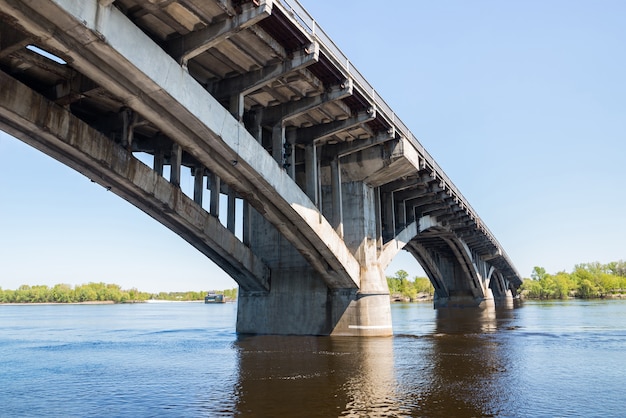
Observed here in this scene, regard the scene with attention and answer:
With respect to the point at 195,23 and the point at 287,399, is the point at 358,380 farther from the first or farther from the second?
the point at 195,23

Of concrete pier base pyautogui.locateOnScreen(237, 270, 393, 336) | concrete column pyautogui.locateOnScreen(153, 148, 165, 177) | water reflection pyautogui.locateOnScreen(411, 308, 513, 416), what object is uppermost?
concrete column pyautogui.locateOnScreen(153, 148, 165, 177)

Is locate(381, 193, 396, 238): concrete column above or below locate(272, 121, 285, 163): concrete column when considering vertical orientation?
below

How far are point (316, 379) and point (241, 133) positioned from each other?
29.5 ft

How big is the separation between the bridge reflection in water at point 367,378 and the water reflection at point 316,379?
2 cm

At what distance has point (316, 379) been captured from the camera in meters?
14.1

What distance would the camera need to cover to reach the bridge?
13745 millimetres

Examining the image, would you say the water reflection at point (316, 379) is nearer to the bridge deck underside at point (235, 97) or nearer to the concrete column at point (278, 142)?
the bridge deck underside at point (235, 97)

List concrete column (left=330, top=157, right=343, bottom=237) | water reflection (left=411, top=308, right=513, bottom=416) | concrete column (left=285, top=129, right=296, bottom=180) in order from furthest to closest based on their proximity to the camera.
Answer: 1. concrete column (left=330, top=157, right=343, bottom=237)
2. concrete column (left=285, top=129, right=296, bottom=180)
3. water reflection (left=411, top=308, right=513, bottom=416)

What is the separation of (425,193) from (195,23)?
80.0 feet

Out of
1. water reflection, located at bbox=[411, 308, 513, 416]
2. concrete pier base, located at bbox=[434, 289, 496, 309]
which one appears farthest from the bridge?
concrete pier base, located at bbox=[434, 289, 496, 309]

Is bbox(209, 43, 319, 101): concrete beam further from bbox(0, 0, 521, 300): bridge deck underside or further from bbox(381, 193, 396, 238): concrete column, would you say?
bbox(381, 193, 396, 238): concrete column

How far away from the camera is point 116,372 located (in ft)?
52.5

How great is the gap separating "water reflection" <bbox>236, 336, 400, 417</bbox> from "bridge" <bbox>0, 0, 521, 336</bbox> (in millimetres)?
4971

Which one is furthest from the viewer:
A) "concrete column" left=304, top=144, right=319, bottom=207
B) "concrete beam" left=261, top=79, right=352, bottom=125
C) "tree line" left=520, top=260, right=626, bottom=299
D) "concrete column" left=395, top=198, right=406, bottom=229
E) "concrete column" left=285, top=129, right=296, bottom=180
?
"tree line" left=520, top=260, right=626, bottom=299
